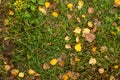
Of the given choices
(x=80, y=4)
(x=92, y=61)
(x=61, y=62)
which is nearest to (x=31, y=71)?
(x=61, y=62)

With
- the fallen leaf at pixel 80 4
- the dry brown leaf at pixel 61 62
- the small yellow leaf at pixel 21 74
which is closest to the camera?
the small yellow leaf at pixel 21 74

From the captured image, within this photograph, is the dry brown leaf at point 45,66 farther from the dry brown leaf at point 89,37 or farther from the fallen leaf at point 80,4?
the fallen leaf at point 80,4

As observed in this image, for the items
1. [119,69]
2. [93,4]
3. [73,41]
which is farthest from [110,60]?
[93,4]

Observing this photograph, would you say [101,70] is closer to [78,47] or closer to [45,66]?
[78,47]

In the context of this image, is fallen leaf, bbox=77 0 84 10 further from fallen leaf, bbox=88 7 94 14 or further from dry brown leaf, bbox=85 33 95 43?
dry brown leaf, bbox=85 33 95 43

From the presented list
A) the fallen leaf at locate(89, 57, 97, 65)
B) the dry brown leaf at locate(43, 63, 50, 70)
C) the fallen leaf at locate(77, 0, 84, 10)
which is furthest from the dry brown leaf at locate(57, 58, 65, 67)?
the fallen leaf at locate(77, 0, 84, 10)

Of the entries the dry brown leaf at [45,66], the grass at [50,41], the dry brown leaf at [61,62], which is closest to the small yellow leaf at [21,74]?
the grass at [50,41]

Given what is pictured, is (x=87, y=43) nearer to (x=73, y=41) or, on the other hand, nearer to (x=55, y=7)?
(x=73, y=41)

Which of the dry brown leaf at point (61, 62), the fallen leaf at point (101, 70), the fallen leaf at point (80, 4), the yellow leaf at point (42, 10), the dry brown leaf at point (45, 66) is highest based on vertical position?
the fallen leaf at point (80, 4)

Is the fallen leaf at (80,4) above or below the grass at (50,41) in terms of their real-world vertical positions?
above
